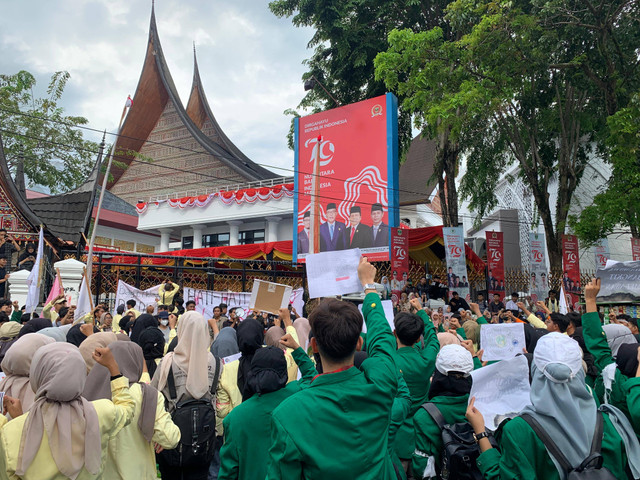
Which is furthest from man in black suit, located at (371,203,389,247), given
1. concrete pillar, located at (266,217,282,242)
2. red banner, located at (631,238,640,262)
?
concrete pillar, located at (266,217,282,242)

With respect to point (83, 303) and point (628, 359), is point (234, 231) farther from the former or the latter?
point (628, 359)

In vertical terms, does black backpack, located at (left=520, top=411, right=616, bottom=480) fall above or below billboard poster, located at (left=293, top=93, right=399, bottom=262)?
below

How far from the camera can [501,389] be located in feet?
8.86

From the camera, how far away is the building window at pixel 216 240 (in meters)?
27.9

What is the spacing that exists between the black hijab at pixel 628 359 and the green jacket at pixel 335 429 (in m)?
1.69

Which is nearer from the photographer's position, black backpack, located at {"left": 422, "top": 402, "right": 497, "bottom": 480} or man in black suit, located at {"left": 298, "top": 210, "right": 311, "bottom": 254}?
black backpack, located at {"left": 422, "top": 402, "right": 497, "bottom": 480}

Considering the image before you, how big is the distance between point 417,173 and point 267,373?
24396 mm

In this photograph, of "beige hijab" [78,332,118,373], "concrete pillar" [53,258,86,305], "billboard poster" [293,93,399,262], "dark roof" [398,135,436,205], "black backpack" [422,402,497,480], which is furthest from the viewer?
"dark roof" [398,135,436,205]

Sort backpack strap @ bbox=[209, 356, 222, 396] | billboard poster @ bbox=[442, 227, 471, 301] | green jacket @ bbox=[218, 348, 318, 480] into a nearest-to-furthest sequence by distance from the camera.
Result: green jacket @ bbox=[218, 348, 318, 480] → backpack strap @ bbox=[209, 356, 222, 396] → billboard poster @ bbox=[442, 227, 471, 301]

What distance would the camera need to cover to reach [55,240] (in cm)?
1370

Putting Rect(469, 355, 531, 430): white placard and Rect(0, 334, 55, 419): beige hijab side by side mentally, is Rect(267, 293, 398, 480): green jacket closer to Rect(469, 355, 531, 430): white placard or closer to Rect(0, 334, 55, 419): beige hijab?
Rect(469, 355, 531, 430): white placard

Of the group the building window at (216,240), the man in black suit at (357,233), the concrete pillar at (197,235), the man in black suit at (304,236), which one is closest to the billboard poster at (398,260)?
the man in black suit at (357,233)

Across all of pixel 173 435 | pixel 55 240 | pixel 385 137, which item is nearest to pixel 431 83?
pixel 385 137

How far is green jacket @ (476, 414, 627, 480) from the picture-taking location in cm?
190
